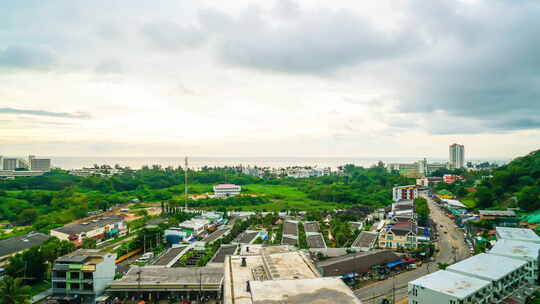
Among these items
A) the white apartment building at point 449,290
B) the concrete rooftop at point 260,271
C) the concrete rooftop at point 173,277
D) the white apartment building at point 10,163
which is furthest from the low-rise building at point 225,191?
the white apartment building at point 10,163

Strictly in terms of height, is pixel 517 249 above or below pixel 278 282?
below

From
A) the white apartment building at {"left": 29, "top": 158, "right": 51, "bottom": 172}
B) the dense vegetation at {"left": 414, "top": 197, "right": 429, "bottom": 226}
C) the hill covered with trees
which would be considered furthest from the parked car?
the white apartment building at {"left": 29, "top": 158, "right": 51, "bottom": 172}

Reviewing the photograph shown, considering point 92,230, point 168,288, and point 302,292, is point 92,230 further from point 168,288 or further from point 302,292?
point 302,292

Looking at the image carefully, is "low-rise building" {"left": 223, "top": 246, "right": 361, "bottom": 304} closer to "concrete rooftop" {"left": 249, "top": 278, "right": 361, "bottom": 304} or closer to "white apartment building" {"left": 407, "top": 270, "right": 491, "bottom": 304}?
"concrete rooftop" {"left": 249, "top": 278, "right": 361, "bottom": 304}

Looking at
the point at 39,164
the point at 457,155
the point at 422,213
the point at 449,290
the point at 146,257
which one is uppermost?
the point at 457,155

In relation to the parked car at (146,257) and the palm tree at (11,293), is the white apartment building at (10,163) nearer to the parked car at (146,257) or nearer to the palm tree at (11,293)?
the parked car at (146,257)

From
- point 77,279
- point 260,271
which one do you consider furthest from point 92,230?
point 260,271
